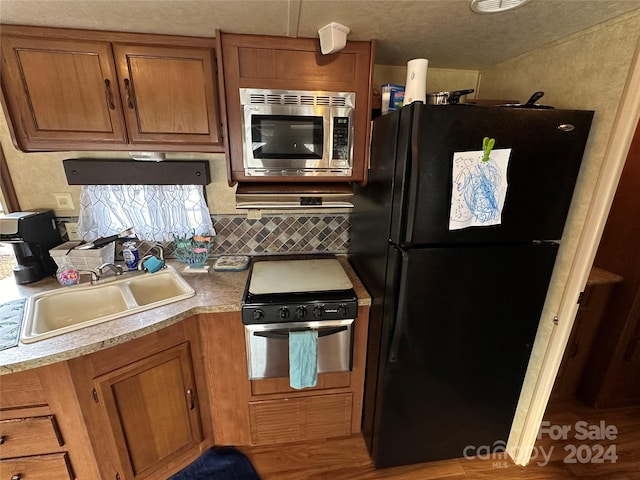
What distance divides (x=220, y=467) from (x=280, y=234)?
1364mm

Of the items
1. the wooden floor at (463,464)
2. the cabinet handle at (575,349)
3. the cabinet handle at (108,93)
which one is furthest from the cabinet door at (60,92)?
the cabinet handle at (575,349)

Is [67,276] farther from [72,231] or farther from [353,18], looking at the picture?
[353,18]

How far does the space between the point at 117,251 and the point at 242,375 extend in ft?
3.73

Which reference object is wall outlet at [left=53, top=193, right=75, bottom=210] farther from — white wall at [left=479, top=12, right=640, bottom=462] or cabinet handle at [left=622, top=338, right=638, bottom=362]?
Result: cabinet handle at [left=622, top=338, right=638, bottom=362]

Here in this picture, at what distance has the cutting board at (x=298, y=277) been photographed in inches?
59.6

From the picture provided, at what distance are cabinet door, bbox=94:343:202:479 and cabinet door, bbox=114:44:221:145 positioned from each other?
1.06 meters

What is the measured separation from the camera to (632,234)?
1.70 m

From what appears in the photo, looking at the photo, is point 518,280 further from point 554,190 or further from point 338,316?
point 338,316

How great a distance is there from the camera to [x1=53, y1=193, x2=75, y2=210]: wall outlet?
5.66 ft

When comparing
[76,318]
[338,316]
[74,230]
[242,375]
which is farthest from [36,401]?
[338,316]

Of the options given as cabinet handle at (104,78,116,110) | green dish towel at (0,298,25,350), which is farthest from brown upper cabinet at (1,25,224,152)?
green dish towel at (0,298,25,350)

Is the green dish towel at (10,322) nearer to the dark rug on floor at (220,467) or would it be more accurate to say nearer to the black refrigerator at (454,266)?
the dark rug on floor at (220,467)

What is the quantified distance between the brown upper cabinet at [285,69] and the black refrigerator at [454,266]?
10.5 inches

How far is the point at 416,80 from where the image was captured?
124 cm
